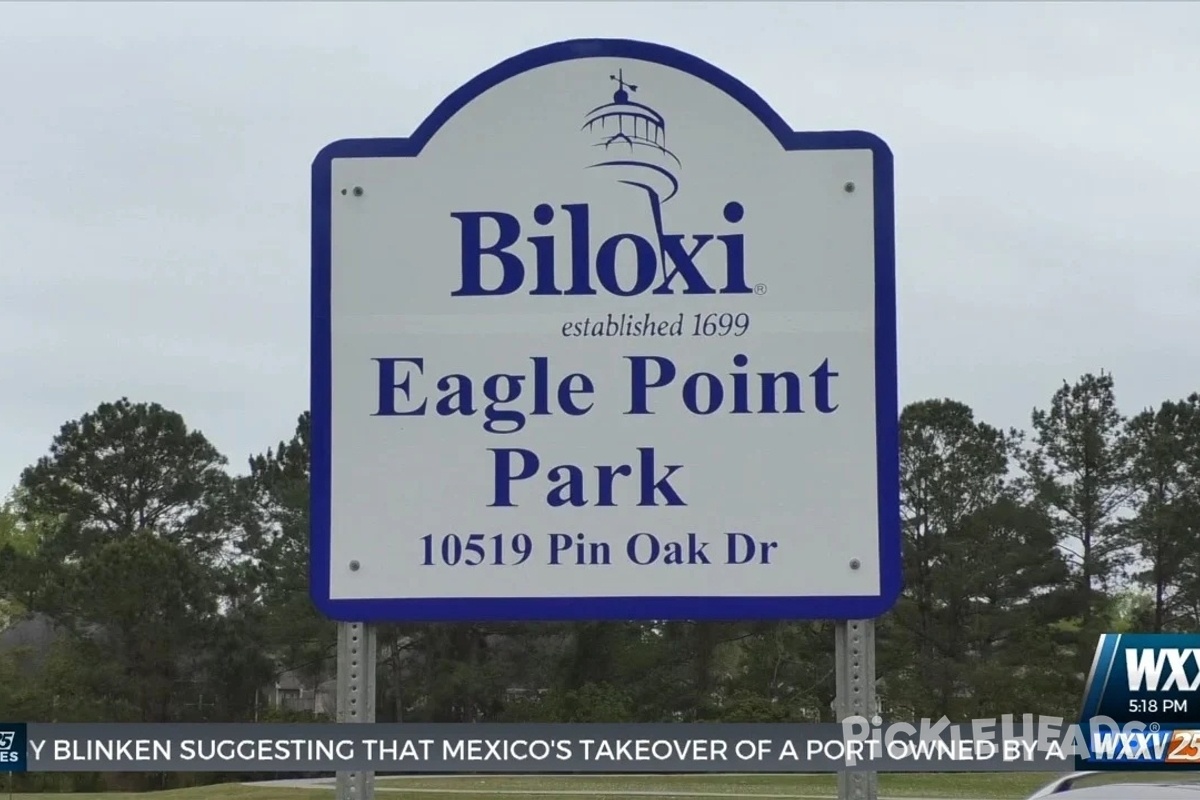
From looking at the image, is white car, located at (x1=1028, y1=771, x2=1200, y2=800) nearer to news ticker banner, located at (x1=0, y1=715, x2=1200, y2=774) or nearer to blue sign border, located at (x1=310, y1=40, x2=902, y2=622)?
news ticker banner, located at (x1=0, y1=715, x2=1200, y2=774)

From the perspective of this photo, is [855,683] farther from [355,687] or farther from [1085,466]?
[1085,466]

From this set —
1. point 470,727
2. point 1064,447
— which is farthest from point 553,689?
point 470,727

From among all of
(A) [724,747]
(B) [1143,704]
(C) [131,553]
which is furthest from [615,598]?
(C) [131,553]

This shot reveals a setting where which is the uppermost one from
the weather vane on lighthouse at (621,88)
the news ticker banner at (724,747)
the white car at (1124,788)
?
the weather vane on lighthouse at (621,88)

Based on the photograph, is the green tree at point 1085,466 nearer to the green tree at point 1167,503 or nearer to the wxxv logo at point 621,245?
the green tree at point 1167,503

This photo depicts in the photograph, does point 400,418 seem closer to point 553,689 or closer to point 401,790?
point 401,790

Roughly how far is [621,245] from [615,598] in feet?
3.44

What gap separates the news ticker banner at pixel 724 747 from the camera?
4.30m

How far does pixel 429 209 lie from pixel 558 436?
80 centimetres

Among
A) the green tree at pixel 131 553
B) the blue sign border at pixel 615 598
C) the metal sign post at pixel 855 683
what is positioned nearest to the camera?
the metal sign post at pixel 855 683

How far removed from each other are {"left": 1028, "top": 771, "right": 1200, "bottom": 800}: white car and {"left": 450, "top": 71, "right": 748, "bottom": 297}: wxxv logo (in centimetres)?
184

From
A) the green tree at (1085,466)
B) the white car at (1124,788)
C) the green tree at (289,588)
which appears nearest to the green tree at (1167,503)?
the green tree at (1085,466)

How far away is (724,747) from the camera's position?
4.42 meters

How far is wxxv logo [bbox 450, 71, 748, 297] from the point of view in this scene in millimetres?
4469
